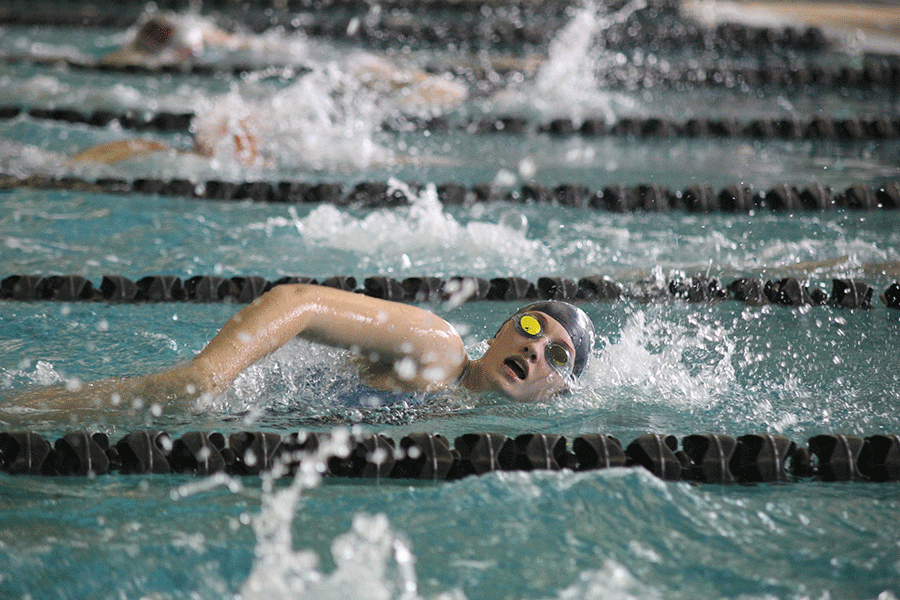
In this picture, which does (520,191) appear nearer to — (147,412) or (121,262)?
(121,262)

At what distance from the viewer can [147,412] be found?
2.14m

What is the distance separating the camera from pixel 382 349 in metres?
2.26

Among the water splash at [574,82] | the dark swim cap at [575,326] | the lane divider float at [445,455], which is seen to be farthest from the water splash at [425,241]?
the water splash at [574,82]

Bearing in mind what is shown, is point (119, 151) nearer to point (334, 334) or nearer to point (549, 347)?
point (334, 334)

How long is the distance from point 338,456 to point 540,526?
47 cm

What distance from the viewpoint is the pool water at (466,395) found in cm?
176

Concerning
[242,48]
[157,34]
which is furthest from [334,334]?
[242,48]

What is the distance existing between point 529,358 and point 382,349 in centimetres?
34

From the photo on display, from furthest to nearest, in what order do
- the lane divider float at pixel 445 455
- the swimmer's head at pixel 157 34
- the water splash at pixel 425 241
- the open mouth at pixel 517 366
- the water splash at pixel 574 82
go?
the swimmer's head at pixel 157 34 → the water splash at pixel 574 82 → the water splash at pixel 425 241 → the open mouth at pixel 517 366 → the lane divider float at pixel 445 455

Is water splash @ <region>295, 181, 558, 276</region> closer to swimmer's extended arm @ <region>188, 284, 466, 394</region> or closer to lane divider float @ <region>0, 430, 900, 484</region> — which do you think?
swimmer's extended arm @ <region>188, 284, 466, 394</region>

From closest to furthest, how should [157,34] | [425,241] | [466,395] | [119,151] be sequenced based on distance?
[466,395], [425,241], [119,151], [157,34]

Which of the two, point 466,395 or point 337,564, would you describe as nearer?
point 337,564

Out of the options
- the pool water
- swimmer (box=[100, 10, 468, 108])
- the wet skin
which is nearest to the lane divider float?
the pool water

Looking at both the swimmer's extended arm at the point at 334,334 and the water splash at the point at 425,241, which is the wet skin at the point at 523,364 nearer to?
the swimmer's extended arm at the point at 334,334
